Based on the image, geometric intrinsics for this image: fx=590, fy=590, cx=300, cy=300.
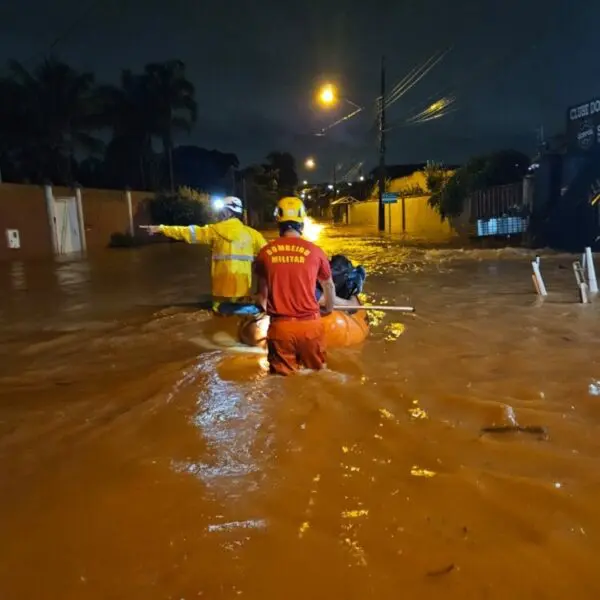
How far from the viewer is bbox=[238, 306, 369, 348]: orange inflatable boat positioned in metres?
6.53

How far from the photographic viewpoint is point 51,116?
32.1 metres

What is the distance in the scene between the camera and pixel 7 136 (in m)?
31.1

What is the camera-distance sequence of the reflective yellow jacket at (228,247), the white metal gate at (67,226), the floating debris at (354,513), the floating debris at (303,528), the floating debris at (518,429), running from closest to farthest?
1. the floating debris at (303,528)
2. the floating debris at (354,513)
3. the floating debris at (518,429)
4. the reflective yellow jacket at (228,247)
5. the white metal gate at (67,226)

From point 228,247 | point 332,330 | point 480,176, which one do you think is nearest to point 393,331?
point 332,330

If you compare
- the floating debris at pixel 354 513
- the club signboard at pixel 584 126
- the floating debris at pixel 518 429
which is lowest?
the floating debris at pixel 354 513

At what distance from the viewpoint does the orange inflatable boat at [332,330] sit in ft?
21.4

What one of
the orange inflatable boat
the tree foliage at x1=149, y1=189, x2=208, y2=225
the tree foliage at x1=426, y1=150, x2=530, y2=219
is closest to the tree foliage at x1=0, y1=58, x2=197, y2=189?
the tree foliage at x1=149, y1=189, x2=208, y2=225

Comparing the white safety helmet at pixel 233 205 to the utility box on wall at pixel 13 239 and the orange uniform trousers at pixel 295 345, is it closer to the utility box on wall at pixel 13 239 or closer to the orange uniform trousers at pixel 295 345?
the orange uniform trousers at pixel 295 345

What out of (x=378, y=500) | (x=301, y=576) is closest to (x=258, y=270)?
(x=378, y=500)

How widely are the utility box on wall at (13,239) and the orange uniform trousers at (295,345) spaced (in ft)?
63.8

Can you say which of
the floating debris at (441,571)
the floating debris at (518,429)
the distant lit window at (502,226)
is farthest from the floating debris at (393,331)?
the distant lit window at (502,226)

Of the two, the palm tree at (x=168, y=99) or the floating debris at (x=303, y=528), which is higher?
the palm tree at (x=168, y=99)

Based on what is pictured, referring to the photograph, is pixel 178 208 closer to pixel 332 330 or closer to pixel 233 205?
pixel 233 205

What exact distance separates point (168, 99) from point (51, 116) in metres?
11.4
